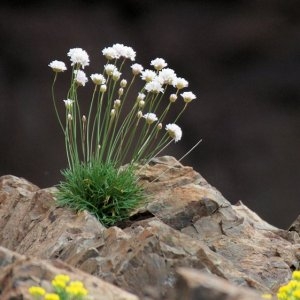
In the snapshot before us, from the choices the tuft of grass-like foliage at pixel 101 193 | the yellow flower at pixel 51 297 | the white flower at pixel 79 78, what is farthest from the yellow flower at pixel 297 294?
the white flower at pixel 79 78

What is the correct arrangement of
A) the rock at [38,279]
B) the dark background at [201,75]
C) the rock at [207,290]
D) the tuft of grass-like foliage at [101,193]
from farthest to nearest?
the dark background at [201,75] → the tuft of grass-like foliage at [101,193] → the rock at [38,279] → the rock at [207,290]

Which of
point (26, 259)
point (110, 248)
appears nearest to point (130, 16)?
point (110, 248)

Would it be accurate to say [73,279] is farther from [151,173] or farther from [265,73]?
[265,73]

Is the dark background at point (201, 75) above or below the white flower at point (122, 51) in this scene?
above

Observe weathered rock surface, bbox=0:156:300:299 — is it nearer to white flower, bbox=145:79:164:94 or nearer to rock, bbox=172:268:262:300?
white flower, bbox=145:79:164:94

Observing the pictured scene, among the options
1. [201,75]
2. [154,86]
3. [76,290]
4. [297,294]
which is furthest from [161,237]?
[201,75]

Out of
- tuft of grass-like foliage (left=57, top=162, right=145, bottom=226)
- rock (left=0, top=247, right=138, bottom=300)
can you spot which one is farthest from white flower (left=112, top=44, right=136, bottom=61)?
rock (left=0, top=247, right=138, bottom=300)

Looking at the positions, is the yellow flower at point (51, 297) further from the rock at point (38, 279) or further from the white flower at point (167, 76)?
the white flower at point (167, 76)

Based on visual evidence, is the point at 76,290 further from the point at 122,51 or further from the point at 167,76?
the point at 122,51
